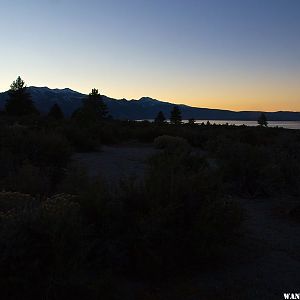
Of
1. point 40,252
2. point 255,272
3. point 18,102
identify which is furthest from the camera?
point 18,102

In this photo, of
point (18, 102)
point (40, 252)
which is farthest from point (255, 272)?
point (18, 102)

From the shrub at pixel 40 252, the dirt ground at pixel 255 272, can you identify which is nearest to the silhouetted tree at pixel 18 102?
the dirt ground at pixel 255 272

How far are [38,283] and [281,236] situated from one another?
195 inches

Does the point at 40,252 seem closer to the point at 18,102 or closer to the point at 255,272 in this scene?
the point at 255,272

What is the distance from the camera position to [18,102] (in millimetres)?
60531

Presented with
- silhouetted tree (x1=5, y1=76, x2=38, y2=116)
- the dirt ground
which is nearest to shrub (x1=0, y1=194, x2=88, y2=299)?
the dirt ground

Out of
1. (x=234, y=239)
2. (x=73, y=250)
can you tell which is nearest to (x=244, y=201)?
(x=234, y=239)

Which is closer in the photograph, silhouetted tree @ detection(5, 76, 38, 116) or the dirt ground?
the dirt ground

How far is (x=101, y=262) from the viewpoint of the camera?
19.2ft

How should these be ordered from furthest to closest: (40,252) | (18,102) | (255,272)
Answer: (18,102) < (255,272) < (40,252)

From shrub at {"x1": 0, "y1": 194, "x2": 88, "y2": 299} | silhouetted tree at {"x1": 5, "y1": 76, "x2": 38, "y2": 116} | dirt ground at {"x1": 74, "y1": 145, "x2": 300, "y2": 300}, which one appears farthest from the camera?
silhouetted tree at {"x1": 5, "y1": 76, "x2": 38, "y2": 116}

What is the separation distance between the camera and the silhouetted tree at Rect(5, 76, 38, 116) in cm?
6003

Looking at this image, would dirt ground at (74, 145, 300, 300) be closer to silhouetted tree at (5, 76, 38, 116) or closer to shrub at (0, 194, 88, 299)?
shrub at (0, 194, 88, 299)

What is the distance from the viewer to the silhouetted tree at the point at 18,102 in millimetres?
60031
